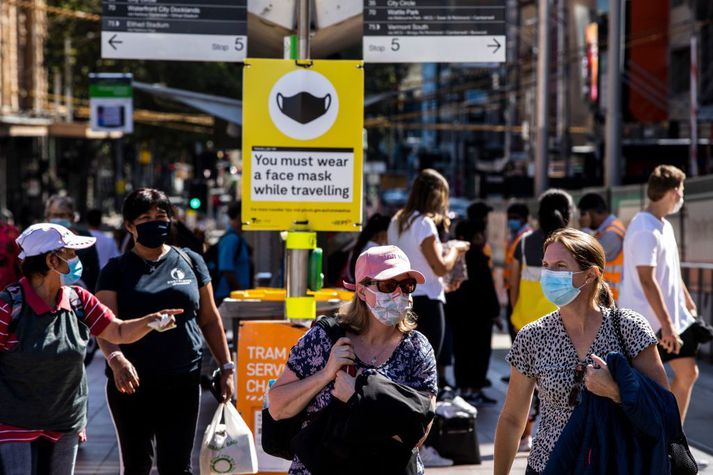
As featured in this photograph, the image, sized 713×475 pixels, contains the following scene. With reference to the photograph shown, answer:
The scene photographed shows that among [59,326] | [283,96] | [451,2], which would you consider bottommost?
[59,326]

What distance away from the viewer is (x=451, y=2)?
29.5ft

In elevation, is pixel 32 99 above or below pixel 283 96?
above

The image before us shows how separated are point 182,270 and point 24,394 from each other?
1100mm

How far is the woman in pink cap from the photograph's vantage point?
416 cm

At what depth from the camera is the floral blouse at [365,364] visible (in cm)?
420

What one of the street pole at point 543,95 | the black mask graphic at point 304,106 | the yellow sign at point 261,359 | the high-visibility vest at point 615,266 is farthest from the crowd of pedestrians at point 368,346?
the street pole at point 543,95

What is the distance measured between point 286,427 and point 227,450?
1.72 metres

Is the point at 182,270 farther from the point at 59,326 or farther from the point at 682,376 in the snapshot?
the point at 682,376

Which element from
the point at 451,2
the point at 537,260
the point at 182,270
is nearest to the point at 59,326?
the point at 182,270

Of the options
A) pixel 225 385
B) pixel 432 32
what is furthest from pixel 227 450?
pixel 432 32

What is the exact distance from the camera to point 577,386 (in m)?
4.35

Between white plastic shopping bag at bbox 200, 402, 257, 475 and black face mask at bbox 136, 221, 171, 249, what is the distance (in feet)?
2.92

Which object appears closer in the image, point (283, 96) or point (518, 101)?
point (283, 96)

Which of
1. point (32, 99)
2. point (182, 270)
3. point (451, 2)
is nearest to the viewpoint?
point (182, 270)
